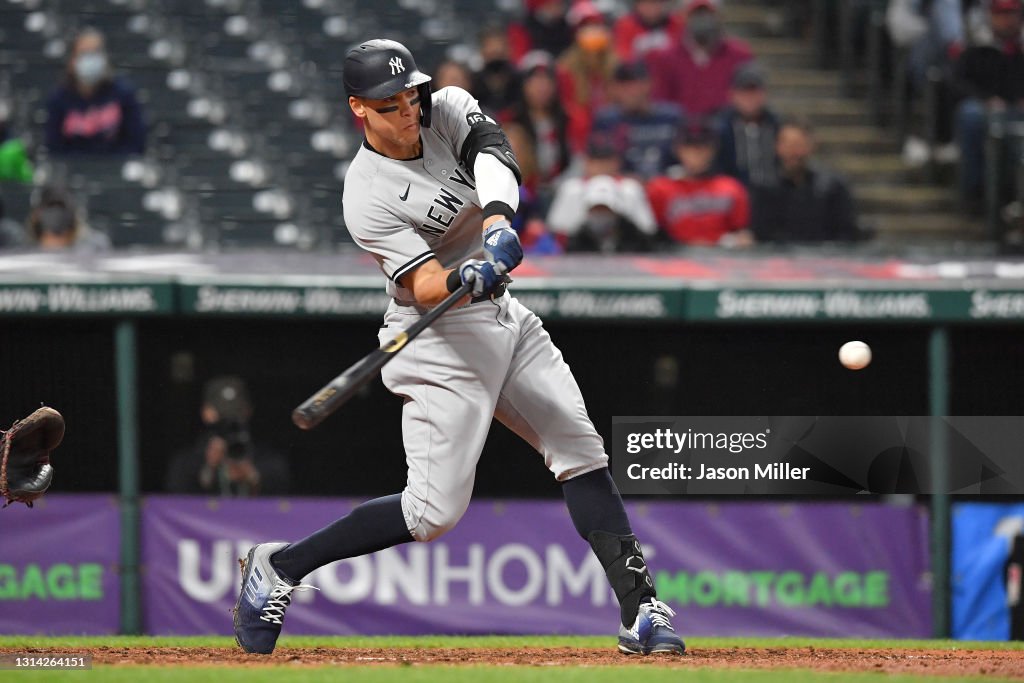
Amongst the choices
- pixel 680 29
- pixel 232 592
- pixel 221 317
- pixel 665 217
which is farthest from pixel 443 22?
pixel 232 592

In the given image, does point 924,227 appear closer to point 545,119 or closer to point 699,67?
point 699,67

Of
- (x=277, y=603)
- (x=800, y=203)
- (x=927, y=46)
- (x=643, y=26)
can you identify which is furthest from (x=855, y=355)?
(x=927, y=46)

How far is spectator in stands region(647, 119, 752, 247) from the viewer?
9.16 metres

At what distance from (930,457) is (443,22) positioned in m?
5.33

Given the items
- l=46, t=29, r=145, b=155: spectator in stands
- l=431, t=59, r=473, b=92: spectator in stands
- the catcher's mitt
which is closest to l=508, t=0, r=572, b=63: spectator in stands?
l=431, t=59, r=473, b=92: spectator in stands

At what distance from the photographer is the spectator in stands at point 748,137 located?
31.5ft

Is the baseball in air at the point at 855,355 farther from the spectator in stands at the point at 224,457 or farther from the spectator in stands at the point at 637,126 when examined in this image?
the spectator in stands at the point at 637,126

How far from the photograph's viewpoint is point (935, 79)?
34.9 ft

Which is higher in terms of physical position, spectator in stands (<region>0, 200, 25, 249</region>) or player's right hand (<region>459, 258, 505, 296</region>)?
player's right hand (<region>459, 258, 505, 296</region>)

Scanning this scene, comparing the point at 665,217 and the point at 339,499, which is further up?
the point at 665,217

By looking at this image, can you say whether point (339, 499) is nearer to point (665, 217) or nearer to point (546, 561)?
point (546, 561)

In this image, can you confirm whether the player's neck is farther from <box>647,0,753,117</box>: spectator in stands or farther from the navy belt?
<box>647,0,753,117</box>: spectator in stands

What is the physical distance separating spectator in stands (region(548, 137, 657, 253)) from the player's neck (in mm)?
3706

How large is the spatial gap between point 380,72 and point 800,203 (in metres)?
4.92
